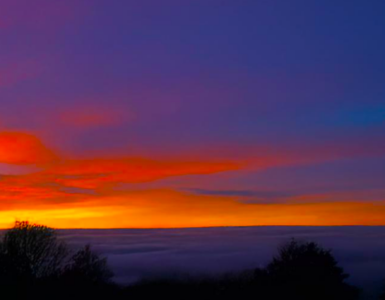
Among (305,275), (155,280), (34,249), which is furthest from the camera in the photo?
(155,280)

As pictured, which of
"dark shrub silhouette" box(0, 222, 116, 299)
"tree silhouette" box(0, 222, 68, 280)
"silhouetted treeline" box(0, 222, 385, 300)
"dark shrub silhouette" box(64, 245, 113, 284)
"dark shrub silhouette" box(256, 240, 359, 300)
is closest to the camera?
"dark shrub silhouette" box(0, 222, 116, 299)

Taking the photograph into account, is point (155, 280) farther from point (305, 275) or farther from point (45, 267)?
point (305, 275)

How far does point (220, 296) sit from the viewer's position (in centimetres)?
6512

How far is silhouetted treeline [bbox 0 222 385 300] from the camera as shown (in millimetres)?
58688

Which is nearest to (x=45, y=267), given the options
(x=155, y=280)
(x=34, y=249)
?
(x=34, y=249)

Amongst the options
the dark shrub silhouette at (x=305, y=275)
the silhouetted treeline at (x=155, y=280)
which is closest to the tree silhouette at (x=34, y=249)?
the silhouetted treeline at (x=155, y=280)

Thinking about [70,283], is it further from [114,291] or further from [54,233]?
[54,233]

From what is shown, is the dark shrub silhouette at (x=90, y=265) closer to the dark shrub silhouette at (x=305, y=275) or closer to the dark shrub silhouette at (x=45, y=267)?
the dark shrub silhouette at (x=45, y=267)

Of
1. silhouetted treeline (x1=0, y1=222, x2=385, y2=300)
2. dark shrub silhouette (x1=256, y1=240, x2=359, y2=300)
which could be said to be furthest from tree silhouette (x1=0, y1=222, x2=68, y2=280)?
dark shrub silhouette (x1=256, y1=240, x2=359, y2=300)

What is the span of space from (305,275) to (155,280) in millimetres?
20842

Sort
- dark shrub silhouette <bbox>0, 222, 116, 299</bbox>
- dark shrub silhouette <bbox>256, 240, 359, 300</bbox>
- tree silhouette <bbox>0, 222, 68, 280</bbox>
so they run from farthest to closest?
tree silhouette <bbox>0, 222, 68, 280</bbox> < dark shrub silhouette <bbox>256, 240, 359, 300</bbox> < dark shrub silhouette <bbox>0, 222, 116, 299</bbox>

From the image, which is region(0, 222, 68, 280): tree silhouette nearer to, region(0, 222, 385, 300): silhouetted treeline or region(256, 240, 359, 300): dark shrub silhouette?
region(0, 222, 385, 300): silhouetted treeline

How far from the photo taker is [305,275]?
68125 mm

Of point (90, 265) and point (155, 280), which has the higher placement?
point (90, 265)
